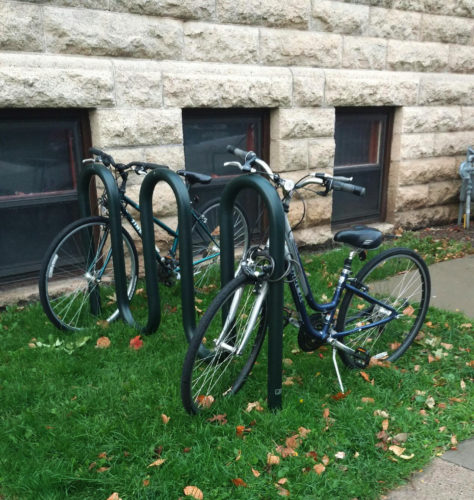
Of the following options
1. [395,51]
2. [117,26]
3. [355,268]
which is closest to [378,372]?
[355,268]

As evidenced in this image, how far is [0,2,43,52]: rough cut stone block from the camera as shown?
3.79m

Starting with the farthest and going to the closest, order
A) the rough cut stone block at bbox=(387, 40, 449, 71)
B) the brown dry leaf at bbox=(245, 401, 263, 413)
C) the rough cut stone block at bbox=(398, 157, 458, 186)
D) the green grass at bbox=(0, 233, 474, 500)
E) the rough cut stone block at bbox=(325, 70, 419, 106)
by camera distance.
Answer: the rough cut stone block at bbox=(398, 157, 458, 186)
the rough cut stone block at bbox=(387, 40, 449, 71)
the rough cut stone block at bbox=(325, 70, 419, 106)
the brown dry leaf at bbox=(245, 401, 263, 413)
the green grass at bbox=(0, 233, 474, 500)

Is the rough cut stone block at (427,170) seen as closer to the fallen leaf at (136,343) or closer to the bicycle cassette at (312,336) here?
the bicycle cassette at (312,336)

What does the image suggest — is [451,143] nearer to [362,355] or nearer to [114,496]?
[362,355]

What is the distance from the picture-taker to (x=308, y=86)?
5367 millimetres

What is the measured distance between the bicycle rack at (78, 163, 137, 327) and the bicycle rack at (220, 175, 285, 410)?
99 cm

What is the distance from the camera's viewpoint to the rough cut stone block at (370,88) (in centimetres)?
558

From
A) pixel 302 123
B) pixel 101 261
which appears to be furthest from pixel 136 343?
pixel 302 123

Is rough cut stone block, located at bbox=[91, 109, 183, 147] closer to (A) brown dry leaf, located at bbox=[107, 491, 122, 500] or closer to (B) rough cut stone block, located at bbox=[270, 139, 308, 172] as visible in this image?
(B) rough cut stone block, located at bbox=[270, 139, 308, 172]

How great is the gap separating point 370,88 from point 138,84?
2.80 metres

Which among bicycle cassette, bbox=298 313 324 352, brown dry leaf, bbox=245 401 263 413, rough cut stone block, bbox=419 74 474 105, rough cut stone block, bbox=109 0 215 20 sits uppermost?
rough cut stone block, bbox=109 0 215 20

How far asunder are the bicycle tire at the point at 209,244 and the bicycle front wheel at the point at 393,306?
1447mm

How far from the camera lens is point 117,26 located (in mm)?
4242

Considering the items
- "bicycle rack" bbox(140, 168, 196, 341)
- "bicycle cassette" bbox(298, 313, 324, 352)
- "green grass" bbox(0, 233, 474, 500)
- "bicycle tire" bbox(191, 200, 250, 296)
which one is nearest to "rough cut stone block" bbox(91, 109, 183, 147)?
"bicycle tire" bbox(191, 200, 250, 296)
